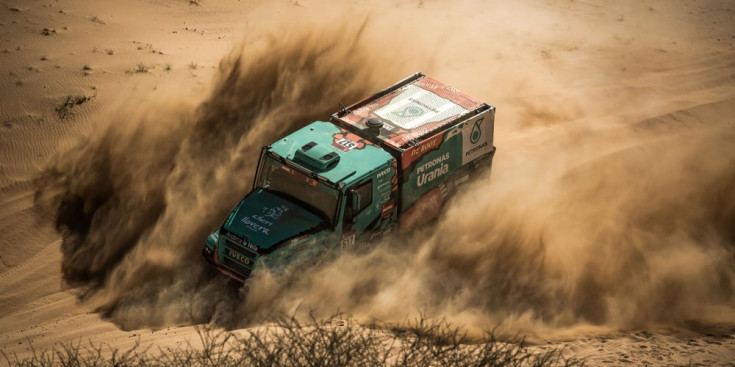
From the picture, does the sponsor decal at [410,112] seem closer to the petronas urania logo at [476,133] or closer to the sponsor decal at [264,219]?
the petronas urania logo at [476,133]

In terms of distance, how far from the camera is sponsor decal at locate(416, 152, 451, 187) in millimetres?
12398

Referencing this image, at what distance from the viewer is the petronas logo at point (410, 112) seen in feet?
42.6

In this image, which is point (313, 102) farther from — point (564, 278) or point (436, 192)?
point (564, 278)

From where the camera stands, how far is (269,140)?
15.2 meters

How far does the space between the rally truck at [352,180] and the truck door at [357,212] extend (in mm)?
16

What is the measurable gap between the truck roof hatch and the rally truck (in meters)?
0.01

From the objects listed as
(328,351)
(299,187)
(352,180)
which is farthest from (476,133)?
(328,351)

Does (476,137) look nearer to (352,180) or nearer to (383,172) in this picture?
(383,172)

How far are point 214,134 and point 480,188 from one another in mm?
5051

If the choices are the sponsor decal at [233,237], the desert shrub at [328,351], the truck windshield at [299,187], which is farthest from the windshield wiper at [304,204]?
the desert shrub at [328,351]

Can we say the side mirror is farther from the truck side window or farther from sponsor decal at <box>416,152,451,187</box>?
sponsor decal at <box>416,152,451,187</box>

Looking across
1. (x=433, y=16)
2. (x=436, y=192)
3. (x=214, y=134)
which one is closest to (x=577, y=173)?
(x=436, y=192)

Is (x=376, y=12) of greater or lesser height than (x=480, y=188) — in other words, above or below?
above

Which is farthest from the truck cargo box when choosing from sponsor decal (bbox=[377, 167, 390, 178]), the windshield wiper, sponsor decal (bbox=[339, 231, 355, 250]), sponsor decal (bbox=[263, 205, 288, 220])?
sponsor decal (bbox=[263, 205, 288, 220])
